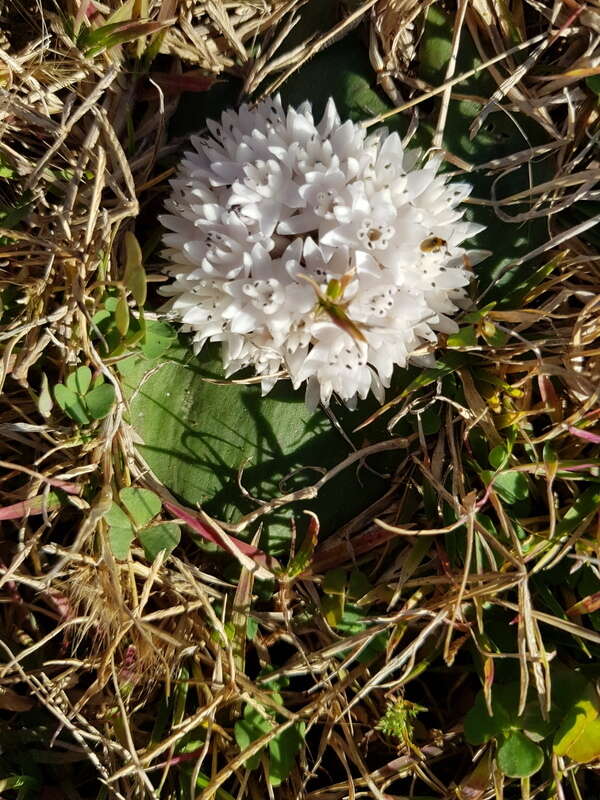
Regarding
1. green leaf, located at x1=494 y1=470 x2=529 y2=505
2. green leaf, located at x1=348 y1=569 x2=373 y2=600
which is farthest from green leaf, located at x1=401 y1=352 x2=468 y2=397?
green leaf, located at x1=348 y1=569 x2=373 y2=600

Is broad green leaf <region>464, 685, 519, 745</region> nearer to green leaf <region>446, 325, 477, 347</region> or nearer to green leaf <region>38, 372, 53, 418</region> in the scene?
green leaf <region>446, 325, 477, 347</region>

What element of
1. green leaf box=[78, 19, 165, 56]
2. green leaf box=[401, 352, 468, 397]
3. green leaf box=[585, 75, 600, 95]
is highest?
green leaf box=[78, 19, 165, 56]

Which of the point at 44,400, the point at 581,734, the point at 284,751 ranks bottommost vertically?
the point at 581,734

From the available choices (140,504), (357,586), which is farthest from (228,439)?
(357,586)

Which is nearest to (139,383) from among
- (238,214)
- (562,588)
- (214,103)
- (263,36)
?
(238,214)

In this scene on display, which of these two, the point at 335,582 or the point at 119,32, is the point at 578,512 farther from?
the point at 119,32

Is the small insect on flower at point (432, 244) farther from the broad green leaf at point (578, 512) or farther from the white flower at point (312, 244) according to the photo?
the broad green leaf at point (578, 512)

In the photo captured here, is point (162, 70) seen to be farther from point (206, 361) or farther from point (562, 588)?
point (562, 588)

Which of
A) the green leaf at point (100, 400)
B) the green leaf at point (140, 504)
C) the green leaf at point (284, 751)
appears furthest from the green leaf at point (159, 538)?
the green leaf at point (284, 751)
